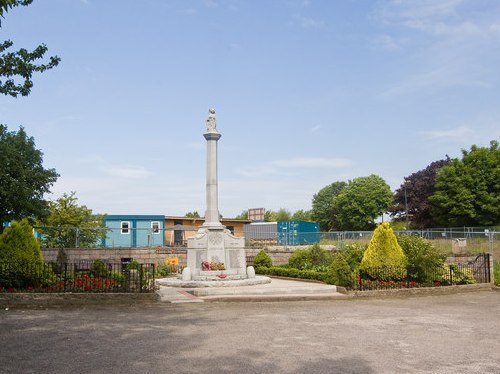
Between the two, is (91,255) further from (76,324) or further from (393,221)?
(393,221)

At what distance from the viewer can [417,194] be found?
60.2 metres

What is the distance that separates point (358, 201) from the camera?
7975 cm

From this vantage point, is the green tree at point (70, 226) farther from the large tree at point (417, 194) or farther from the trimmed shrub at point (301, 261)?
the large tree at point (417, 194)

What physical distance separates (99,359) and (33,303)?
744cm

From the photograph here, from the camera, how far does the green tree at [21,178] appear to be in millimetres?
25344

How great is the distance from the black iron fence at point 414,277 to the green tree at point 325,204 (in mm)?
70984

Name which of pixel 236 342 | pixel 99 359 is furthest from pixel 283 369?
pixel 99 359

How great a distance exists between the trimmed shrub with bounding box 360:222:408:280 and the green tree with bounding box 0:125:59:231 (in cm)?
1726

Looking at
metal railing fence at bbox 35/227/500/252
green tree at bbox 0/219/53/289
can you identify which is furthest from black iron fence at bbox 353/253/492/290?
green tree at bbox 0/219/53/289

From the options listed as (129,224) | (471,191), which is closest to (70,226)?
(129,224)

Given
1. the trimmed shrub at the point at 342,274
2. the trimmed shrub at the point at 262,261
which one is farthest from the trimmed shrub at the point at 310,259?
the trimmed shrub at the point at 342,274

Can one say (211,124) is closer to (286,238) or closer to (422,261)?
(422,261)

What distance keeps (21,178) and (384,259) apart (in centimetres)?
1859

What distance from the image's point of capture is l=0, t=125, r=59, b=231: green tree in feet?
83.1
